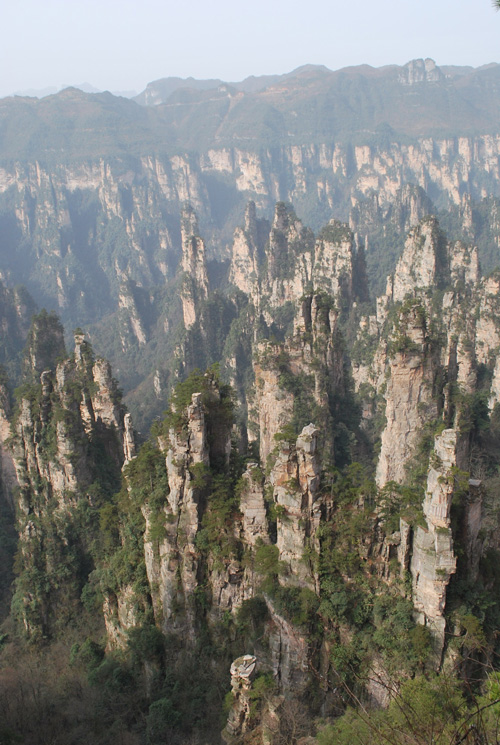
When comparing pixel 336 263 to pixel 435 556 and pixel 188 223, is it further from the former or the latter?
pixel 435 556

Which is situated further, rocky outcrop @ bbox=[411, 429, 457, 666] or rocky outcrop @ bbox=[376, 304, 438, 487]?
rocky outcrop @ bbox=[376, 304, 438, 487]

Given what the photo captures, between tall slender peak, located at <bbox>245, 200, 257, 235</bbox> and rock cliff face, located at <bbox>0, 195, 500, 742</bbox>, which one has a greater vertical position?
tall slender peak, located at <bbox>245, 200, 257, 235</bbox>

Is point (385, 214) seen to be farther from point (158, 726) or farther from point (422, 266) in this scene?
point (158, 726)

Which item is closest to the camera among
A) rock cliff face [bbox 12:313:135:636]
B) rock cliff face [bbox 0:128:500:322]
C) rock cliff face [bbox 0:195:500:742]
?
rock cliff face [bbox 0:195:500:742]

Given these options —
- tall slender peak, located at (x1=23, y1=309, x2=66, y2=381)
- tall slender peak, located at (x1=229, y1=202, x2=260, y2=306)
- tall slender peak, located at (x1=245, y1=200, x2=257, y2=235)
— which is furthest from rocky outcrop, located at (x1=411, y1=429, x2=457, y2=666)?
tall slender peak, located at (x1=245, y1=200, x2=257, y2=235)

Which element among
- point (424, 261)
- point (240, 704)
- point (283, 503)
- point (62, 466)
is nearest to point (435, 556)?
point (283, 503)

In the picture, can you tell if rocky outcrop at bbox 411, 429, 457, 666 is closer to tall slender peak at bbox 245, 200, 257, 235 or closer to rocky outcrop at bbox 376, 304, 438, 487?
rocky outcrop at bbox 376, 304, 438, 487

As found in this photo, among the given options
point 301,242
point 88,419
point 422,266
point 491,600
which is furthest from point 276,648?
point 301,242

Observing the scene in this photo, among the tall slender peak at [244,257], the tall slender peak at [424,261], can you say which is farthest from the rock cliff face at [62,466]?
the tall slender peak at [244,257]

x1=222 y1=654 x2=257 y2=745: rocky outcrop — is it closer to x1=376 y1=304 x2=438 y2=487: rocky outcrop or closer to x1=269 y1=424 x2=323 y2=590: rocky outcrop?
x1=269 y1=424 x2=323 y2=590: rocky outcrop

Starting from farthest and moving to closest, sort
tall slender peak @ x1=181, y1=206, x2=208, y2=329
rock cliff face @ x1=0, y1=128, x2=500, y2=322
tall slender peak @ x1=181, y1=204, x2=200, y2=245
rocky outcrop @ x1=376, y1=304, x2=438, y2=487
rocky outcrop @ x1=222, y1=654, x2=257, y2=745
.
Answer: rock cliff face @ x1=0, y1=128, x2=500, y2=322
tall slender peak @ x1=181, y1=204, x2=200, y2=245
tall slender peak @ x1=181, y1=206, x2=208, y2=329
rocky outcrop @ x1=376, y1=304, x2=438, y2=487
rocky outcrop @ x1=222, y1=654, x2=257, y2=745

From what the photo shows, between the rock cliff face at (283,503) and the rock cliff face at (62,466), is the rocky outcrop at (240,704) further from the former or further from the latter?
the rock cliff face at (62,466)
